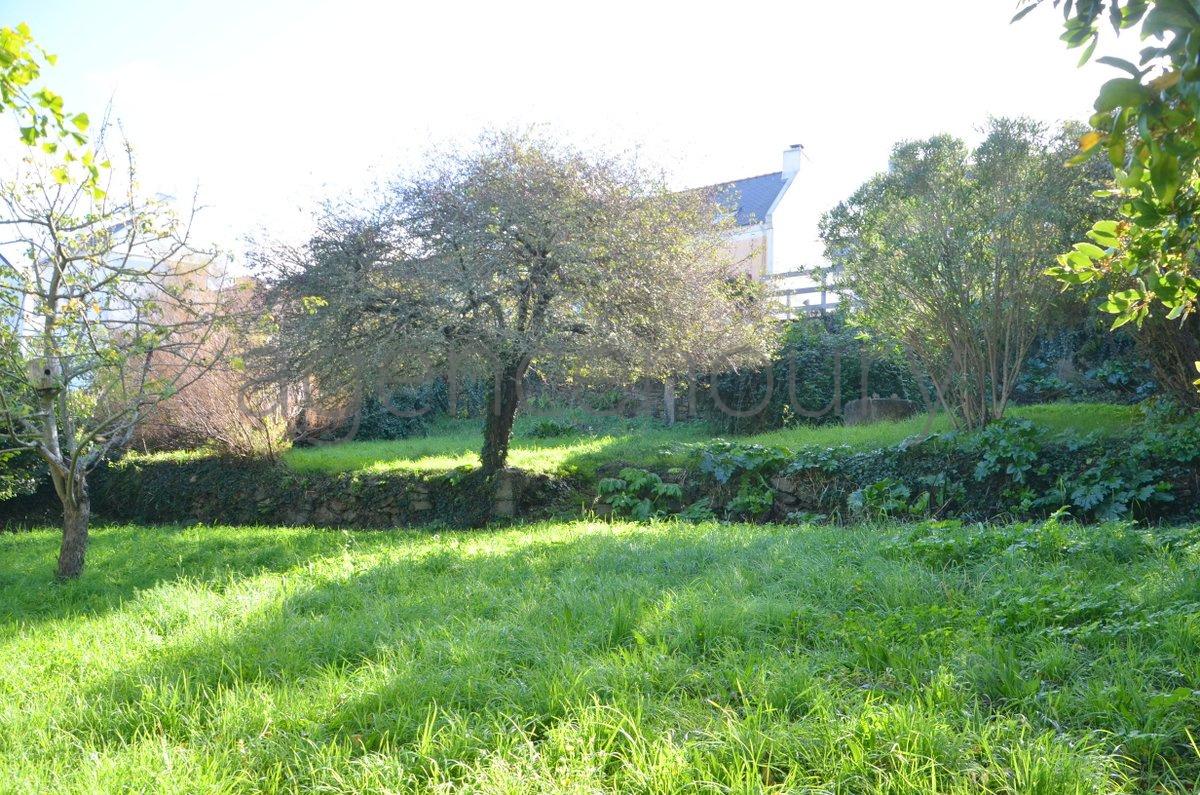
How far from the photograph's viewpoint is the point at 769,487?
9055mm

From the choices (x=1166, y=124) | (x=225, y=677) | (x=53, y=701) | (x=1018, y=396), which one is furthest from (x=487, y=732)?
(x=1018, y=396)

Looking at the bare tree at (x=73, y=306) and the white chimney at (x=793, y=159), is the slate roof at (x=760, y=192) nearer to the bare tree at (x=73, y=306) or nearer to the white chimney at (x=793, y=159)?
the white chimney at (x=793, y=159)

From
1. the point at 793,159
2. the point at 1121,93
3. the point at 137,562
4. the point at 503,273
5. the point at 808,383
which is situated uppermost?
the point at 793,159

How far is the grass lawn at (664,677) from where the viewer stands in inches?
104

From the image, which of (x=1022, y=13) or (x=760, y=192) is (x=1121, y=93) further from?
(x=760, y=192)

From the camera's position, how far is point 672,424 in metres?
15.0

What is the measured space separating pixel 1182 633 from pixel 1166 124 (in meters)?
2.71

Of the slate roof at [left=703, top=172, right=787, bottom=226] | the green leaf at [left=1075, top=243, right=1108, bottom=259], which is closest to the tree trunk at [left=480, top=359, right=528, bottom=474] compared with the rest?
the green leaf at [left=1075, top=243, right=1108, bottom=259]

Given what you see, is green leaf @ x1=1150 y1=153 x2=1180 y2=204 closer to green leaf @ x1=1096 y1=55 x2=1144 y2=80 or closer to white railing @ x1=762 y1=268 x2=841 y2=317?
green leaf @ x1=1096 y1=55 x2=1144 y2=80

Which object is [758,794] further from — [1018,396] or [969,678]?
[1018,396]

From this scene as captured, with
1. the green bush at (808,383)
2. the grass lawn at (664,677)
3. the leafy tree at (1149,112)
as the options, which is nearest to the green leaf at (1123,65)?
the leafy tree at (1149,112)

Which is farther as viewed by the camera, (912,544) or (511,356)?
(511,356)

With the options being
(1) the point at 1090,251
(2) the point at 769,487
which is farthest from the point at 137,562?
(1) the point at 1090,251

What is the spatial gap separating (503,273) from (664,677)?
19.7 ft
